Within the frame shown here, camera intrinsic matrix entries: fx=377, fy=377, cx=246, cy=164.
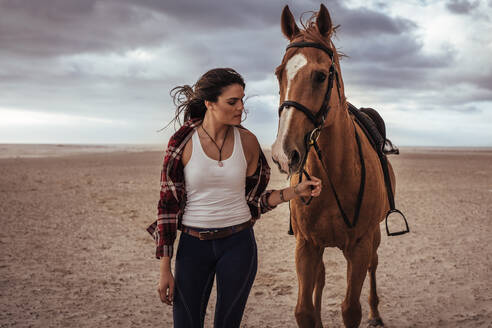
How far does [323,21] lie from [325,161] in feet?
3.19

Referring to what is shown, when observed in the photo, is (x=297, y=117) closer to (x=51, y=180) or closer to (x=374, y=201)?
(x=374, y=201)

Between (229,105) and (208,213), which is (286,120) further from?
(208,213)

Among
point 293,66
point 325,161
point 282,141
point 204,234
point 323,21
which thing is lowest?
point 204,234

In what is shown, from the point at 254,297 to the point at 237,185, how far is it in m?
2.87

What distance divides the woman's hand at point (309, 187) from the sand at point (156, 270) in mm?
2290

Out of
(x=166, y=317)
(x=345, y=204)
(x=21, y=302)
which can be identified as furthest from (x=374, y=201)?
(x=21, y=302)

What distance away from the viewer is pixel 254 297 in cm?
464

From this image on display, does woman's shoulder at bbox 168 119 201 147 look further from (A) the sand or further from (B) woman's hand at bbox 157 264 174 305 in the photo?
(A) the sand

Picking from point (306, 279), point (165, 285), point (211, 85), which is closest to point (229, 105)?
point (211, 85)

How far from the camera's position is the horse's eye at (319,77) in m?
2.30

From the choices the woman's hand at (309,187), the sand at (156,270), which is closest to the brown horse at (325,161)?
the woman's hand at (309,187)

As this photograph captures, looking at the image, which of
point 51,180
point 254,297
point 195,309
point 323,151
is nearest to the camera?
point 195,309

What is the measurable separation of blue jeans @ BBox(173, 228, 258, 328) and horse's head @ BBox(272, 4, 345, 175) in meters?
0.57

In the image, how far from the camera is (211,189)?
2.17 meters
